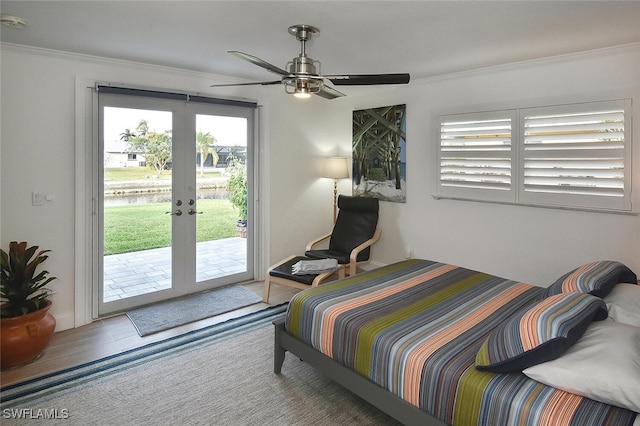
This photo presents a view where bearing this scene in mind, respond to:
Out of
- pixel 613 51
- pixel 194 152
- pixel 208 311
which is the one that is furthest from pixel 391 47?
pixel 208 311

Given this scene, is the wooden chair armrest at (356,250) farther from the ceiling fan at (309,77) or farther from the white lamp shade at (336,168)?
the ceiling fan at (309,77)

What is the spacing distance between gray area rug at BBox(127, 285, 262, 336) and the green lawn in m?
0.63

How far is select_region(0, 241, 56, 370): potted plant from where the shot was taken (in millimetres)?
2842

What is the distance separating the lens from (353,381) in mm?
2246

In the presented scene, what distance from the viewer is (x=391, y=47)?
323 cm

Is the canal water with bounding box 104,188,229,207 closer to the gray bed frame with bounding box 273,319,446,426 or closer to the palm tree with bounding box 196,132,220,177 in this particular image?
the palm tree with bounding box 196,132,220,177

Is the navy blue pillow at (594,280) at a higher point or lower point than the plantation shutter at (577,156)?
lower

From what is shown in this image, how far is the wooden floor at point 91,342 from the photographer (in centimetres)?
288

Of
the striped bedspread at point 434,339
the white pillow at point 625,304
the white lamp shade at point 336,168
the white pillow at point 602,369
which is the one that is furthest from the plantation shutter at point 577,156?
the white lamp shade at point 336,168

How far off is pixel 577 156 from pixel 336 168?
2710 mm

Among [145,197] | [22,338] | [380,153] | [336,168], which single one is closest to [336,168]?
[336,168]

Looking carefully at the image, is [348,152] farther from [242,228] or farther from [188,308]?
[188,308]

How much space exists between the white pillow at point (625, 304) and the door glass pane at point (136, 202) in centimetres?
387

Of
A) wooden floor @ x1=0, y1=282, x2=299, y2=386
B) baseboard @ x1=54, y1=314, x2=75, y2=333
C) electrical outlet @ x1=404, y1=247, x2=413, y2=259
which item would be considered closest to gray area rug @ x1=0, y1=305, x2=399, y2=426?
wooden floor @ x1=0, y1=282, x2=299, y2=386
